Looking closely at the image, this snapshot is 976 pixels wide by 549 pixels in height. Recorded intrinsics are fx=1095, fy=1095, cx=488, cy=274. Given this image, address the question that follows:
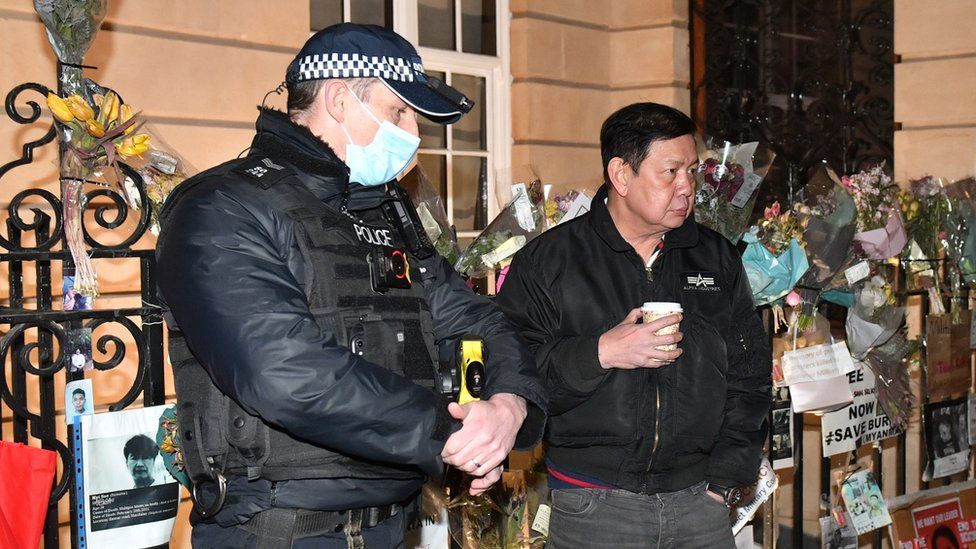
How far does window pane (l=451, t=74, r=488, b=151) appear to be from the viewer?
8.00 m

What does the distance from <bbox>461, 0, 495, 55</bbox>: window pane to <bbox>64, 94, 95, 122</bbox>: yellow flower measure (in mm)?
5204

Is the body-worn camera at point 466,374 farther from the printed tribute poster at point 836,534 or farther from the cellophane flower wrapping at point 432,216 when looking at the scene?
the printed tribute poster at point 836,534

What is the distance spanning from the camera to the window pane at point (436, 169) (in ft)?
25.5

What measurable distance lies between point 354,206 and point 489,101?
560cm

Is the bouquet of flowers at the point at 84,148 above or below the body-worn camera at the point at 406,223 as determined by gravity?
above

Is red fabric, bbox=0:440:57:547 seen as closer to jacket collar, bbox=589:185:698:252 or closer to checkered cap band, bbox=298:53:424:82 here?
checkered cap band, bbox=298:53:424:82

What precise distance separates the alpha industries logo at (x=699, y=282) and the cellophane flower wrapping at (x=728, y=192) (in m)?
0.95

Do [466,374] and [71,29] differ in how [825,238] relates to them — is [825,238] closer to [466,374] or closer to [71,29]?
[466,374]

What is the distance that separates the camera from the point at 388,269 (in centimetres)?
258

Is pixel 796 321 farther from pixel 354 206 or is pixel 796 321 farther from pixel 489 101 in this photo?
pixel 489 101

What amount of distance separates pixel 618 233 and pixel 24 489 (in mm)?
1877

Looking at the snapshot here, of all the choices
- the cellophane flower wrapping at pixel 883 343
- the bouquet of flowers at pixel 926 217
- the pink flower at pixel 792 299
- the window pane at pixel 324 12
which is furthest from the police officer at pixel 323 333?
the window pane at pixel 324 12

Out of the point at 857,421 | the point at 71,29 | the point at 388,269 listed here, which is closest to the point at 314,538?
the point at 388,269

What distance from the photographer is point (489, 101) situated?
821 centimetres
